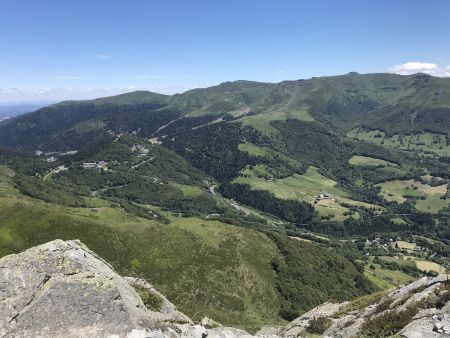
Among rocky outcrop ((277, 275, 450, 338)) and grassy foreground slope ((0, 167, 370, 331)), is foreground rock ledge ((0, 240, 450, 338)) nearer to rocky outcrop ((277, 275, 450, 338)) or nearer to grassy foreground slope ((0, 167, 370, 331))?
rocky outcrop ((277, 275, 450, 338))

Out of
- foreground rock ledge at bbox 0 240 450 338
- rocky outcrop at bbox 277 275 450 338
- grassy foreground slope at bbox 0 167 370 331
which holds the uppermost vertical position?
foreground rock ledge at bbox 0 240 450 338

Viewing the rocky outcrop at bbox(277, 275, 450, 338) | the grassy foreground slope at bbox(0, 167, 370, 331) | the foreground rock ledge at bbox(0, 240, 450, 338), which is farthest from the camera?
the grassy foreground slope at bbox(0, 167, 370, 331)

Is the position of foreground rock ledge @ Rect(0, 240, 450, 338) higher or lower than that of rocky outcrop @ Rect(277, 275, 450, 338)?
higher

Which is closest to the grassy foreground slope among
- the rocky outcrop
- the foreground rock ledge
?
the rocky outcrop

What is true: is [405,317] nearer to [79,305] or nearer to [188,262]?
[79,305]

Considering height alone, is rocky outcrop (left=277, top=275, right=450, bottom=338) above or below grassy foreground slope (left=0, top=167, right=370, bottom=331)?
above

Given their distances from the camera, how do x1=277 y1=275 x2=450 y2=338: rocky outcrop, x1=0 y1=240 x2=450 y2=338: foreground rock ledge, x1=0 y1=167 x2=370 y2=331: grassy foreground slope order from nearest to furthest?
x1=0 y1=240 x2=450 y2=338: foreground rock ledge → x1=277 y1=275 x2=450 y2=338: rocky outcrop → x1=0 y1=167 x2=370 y2=331: grassy foreground slope

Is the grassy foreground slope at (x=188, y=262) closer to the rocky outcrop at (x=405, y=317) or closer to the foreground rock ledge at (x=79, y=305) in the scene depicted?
the rocky outcrop at (x=405, y=317)

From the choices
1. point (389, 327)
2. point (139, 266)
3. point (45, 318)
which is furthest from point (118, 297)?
point (139, 266)

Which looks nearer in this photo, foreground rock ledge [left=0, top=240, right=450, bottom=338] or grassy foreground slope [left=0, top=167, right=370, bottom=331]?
foreground rock ledge [left=0, top=240, right=450, bottom=338]

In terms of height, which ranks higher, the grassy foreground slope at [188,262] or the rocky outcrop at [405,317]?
the rocky outcrop at [405,317]

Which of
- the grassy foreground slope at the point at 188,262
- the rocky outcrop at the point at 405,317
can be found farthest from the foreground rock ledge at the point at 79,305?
the grassy foreground slope at the point at 188,262

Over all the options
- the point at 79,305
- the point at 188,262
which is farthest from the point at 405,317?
the point at 188,262
